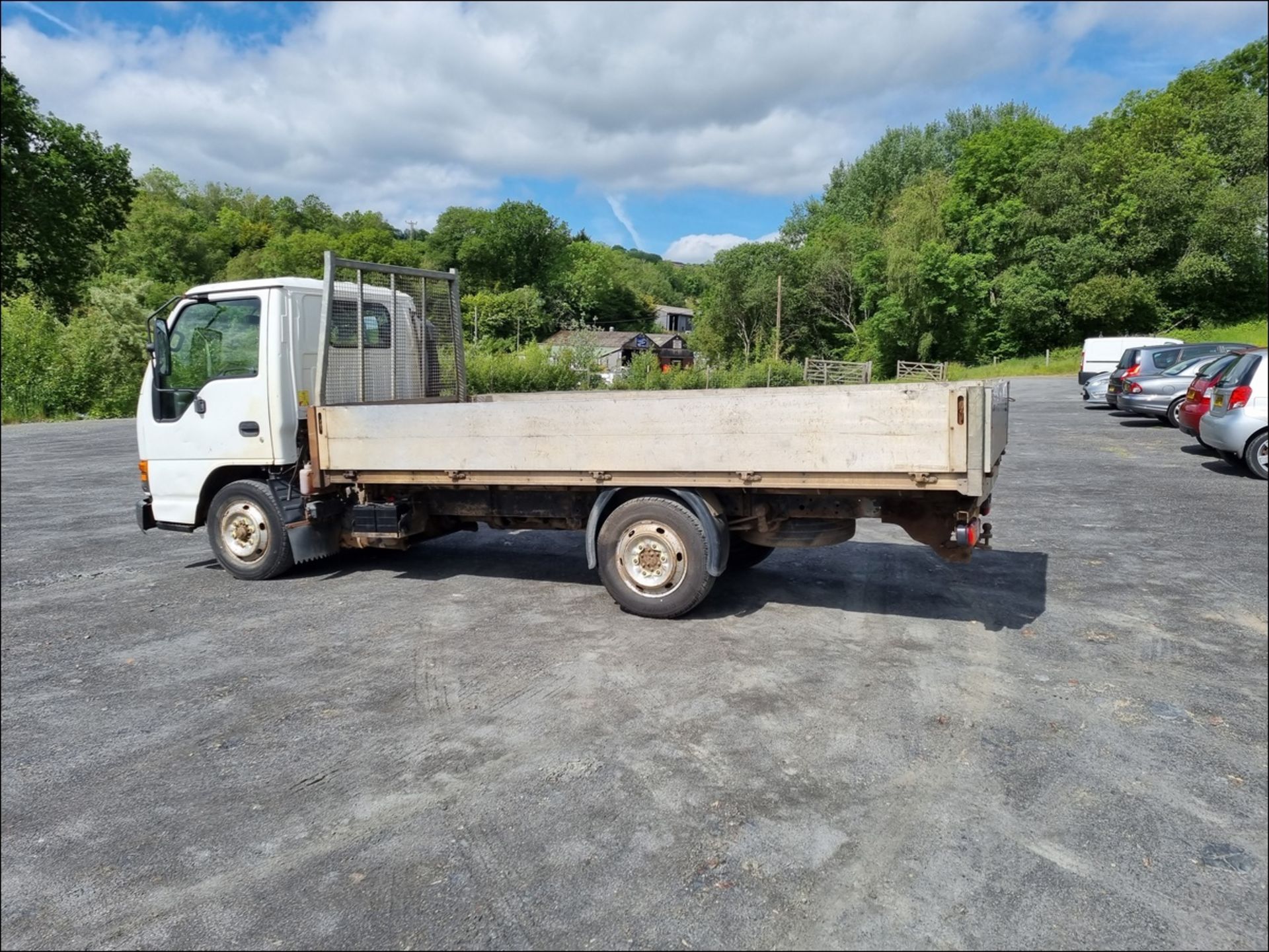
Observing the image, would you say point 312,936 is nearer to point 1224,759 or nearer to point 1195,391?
point 1224,759

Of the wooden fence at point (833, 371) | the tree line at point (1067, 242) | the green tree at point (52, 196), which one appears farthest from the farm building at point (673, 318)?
the green tree at point (52, 196)

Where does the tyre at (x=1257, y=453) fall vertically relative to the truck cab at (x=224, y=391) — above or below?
below

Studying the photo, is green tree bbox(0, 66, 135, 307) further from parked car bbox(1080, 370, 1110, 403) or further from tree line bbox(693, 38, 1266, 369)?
tree line bbox(693, 38, 1266, 369)

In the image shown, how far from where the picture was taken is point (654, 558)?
6.08 metres

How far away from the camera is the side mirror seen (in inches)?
292

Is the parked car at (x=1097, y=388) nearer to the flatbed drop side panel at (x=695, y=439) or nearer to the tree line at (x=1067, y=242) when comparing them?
the flatbed drop side panel at (x=695, y=439)

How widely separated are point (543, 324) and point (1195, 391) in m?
82.2

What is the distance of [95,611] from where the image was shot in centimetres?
650

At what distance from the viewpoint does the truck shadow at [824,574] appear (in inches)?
251

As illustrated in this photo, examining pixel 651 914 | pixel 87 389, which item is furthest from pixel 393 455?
pixel 87 389

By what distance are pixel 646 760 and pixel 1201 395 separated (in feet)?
42.2

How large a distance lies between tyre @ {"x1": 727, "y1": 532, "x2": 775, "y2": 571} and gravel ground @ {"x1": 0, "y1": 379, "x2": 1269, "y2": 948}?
21 centimetres

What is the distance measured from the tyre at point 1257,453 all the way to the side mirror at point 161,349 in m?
12.7

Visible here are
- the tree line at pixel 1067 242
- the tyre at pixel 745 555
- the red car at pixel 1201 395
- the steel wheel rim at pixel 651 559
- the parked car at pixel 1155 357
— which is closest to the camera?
the steel wheel rim at pixel 651 559
